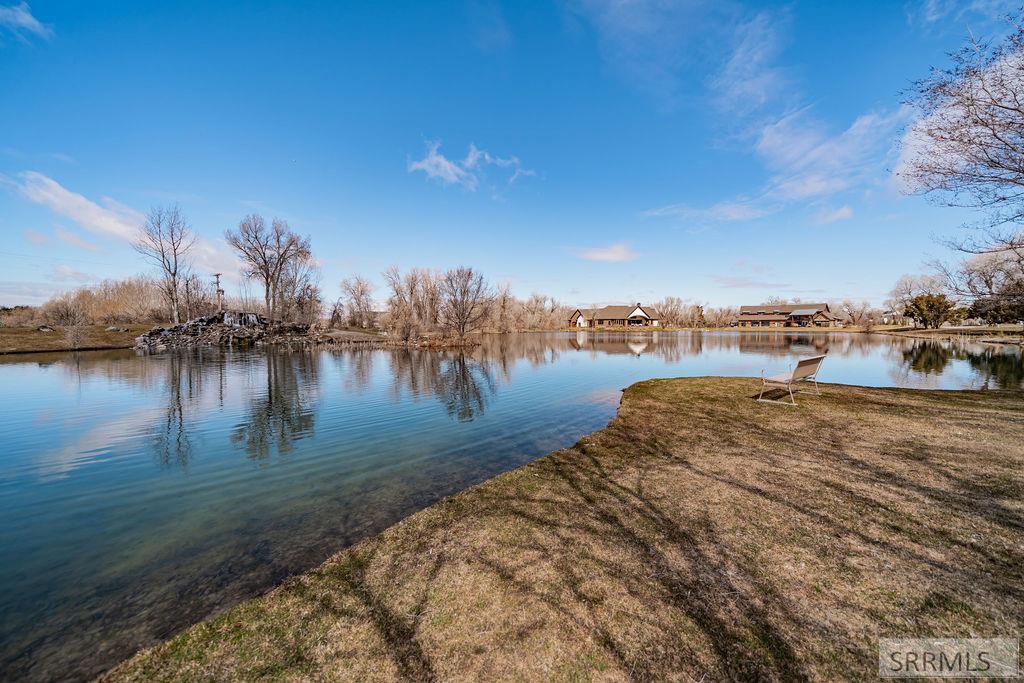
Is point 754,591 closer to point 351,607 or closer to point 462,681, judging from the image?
point 462,681

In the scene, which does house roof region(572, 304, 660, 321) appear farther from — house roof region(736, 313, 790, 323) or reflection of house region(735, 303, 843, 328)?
reflection of house region(735, 303, 843, 328)

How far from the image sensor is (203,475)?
747 cm

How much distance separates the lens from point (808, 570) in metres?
3.67

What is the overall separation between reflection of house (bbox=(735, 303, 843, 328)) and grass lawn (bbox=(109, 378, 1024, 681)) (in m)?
109

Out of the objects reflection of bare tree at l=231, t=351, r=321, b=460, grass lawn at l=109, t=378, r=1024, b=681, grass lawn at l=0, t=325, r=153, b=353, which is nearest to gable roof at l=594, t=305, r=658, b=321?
reflection of bare tree at l=231, t=351, r=321, b=460

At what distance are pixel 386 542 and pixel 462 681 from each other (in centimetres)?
223

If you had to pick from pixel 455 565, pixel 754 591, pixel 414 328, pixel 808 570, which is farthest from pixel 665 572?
pixel 414 328

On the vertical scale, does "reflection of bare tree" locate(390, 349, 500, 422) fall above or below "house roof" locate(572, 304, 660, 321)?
below

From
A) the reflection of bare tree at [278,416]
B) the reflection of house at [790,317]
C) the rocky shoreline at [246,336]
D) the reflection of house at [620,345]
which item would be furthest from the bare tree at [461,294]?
the reflection of house at [790,317]

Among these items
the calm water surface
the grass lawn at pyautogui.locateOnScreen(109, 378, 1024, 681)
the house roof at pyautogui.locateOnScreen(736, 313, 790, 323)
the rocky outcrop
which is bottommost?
the calm water surface

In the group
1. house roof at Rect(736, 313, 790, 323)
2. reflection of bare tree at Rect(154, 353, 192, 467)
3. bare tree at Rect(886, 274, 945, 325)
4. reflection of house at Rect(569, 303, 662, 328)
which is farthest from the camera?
reflection of house at Rect(569, 303, 662, 328)

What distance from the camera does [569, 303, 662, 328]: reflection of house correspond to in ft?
325

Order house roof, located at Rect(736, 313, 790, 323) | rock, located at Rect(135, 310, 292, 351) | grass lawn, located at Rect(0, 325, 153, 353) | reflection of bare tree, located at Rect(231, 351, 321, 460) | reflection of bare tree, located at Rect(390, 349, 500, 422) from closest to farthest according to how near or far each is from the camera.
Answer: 1. reflection of bare tree, located at Rect(231, 351, 321, 460)
2. reflection of bare tree, located at Rect(390, 349, 500, 422)
3. grass lawn, located at Rect(0, 325, 153, 353)
4. rock, located at Rect(135, 310, 292, 351)
5. house roof, located at Rect(736, 313, 790, 323)

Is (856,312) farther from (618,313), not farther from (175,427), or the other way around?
(175,427)
